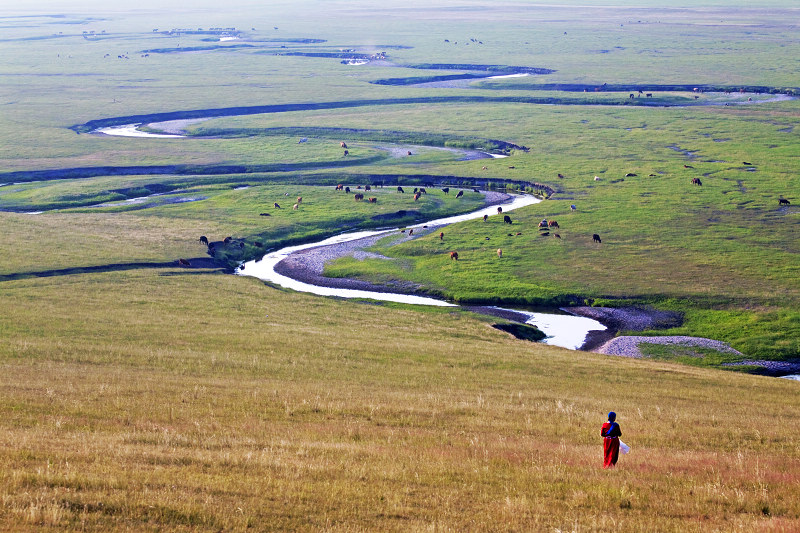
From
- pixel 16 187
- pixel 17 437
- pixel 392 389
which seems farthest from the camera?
pixel 16 187

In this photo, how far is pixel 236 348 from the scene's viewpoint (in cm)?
3403

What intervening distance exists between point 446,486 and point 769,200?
61.4 meters

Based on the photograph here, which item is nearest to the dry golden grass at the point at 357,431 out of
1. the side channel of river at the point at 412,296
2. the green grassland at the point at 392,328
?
the green grassland at the point at 392,328

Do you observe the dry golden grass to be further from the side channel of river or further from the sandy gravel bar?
the side channel of river

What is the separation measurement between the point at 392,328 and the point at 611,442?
25.2m

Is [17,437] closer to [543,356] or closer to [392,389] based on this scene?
[392,389]

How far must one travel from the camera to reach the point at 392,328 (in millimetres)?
41500

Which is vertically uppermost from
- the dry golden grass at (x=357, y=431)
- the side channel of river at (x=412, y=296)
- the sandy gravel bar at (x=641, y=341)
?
the dry golden grass at (x=357, y=431)

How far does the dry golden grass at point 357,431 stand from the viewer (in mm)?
13242

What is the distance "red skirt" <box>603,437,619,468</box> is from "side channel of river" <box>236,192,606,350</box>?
78.3 ft

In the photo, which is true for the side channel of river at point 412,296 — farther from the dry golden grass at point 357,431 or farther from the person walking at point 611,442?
the person walking at point 611,442

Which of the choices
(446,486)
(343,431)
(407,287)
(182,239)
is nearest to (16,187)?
(182,239)

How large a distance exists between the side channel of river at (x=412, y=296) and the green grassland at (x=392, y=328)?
5.10 ft

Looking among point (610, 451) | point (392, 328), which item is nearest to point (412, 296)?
point (392, 328)
